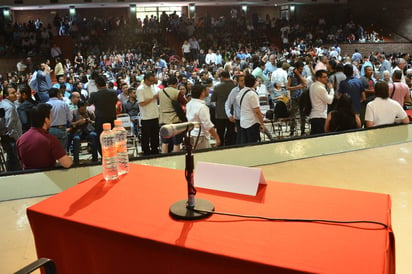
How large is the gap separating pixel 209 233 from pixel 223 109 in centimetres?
413

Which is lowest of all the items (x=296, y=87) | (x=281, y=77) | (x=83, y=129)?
(x=83, y=129)

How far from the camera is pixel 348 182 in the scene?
13.1 feet

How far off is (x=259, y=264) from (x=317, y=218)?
0.43 m

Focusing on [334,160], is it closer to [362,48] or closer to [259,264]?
[259,264]

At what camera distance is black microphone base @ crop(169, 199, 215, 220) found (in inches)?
68.5

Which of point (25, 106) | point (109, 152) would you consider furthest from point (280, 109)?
point (109, 152)

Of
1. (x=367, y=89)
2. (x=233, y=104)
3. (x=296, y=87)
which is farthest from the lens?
(x=367, y=89)

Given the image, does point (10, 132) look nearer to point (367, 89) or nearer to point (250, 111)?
point (250, 111)

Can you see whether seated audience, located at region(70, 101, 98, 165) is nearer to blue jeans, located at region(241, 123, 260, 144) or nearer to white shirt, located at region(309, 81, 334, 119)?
blue jeans, located at region(241, 123, 260, 144)

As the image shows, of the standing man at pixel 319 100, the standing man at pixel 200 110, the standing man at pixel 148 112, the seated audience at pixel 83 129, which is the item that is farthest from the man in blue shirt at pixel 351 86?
the seated audience at pixel 83 129

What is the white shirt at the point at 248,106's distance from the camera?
15.3 feet

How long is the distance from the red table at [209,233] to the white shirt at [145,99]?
3.32 m

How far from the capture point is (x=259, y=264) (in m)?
1.40

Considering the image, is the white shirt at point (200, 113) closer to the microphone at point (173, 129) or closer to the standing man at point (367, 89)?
the microphone at point (173, 129)
